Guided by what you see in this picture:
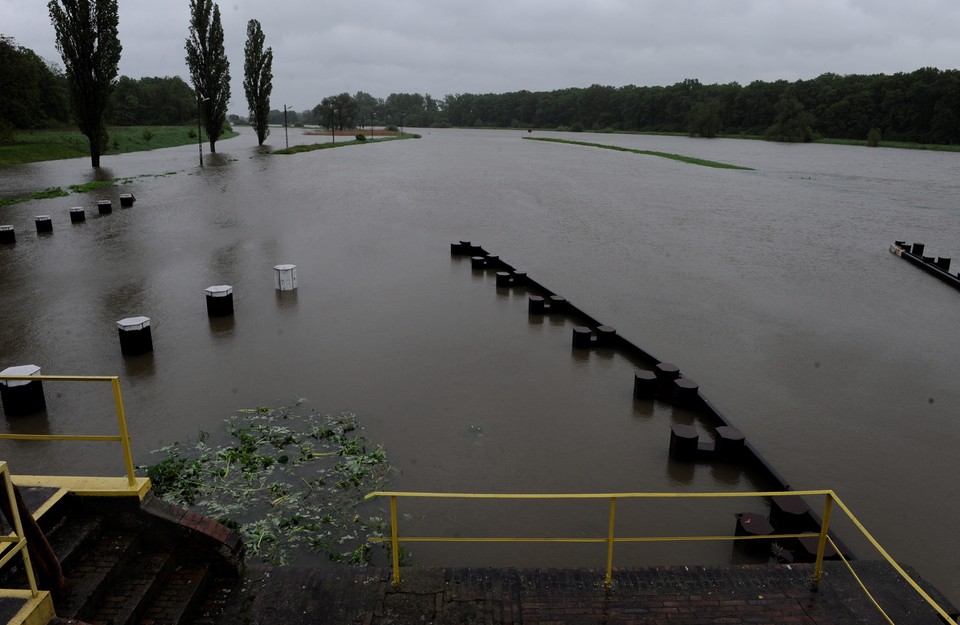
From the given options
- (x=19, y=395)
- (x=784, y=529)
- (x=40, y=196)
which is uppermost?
(x=40, y=196)

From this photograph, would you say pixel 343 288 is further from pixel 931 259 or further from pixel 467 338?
pixel 931 259

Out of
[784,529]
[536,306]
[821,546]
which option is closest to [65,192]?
[536,306]

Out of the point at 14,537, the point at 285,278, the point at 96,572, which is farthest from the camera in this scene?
the point at 285,278

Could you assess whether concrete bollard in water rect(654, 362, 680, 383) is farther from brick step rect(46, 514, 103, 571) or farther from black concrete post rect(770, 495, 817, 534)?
brick step rect(46, 514, 103, 571)

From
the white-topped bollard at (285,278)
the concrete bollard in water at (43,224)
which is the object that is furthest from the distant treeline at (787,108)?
the concrete bollard in water at (43,224)

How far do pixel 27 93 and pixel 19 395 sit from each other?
6245cm

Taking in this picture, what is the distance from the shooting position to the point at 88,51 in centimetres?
3372

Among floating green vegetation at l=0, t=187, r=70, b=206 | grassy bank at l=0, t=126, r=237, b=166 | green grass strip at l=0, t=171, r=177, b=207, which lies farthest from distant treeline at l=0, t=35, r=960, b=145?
floating green vegetation at l=0, t=187, r=70, b=206

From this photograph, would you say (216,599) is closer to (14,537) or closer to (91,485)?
(91,485)

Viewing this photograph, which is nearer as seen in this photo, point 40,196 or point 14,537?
point 14,537

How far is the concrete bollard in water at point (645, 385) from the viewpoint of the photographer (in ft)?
28.0

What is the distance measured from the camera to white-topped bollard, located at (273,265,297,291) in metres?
12.8

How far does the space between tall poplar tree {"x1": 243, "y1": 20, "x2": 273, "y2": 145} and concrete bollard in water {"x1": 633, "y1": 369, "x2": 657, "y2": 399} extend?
190 feet

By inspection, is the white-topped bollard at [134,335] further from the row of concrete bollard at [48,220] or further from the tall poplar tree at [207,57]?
the tall poplar tree at [207,57]
